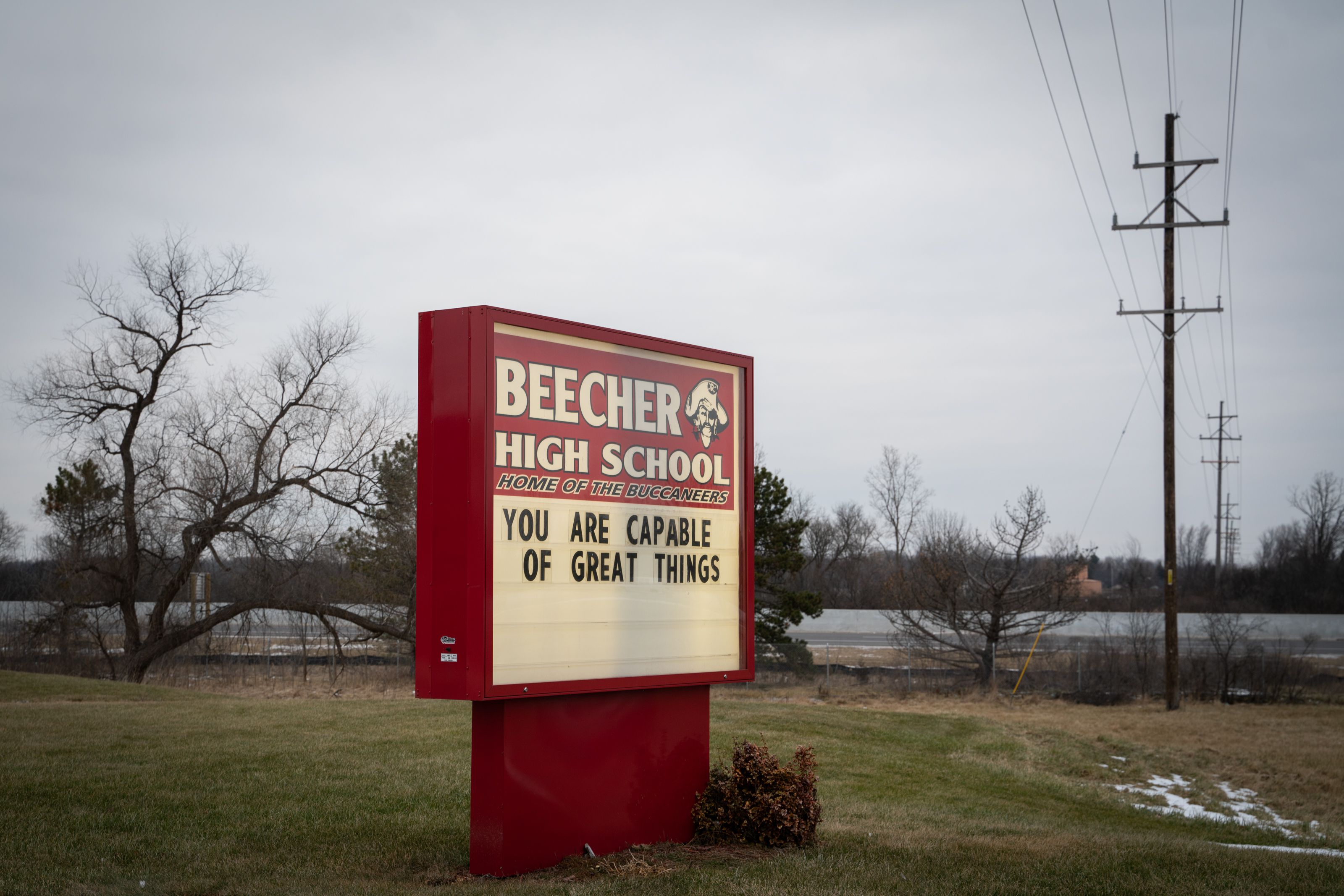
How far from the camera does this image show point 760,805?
7.99 metres

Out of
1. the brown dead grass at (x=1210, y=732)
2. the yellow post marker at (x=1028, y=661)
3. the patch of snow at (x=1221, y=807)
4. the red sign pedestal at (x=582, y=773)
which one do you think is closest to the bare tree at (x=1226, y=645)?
the brown dead grass at (x=1210, y=732)

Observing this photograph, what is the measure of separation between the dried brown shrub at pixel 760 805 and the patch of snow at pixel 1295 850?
3975 mm

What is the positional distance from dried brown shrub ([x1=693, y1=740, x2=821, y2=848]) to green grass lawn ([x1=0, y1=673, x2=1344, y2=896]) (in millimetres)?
274

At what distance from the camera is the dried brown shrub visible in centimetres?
793

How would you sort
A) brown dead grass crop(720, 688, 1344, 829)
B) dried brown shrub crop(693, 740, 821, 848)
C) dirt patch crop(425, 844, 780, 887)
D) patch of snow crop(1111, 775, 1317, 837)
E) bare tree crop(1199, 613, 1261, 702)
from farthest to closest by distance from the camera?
1. bare tree crop(1199, 613, 1261, 702)
2. brown dead grass crop(720, 688, 1344, 829)
3. patch of snow crop(1111, 775, 1317, 837)
4. dried brown shrub crop(693, 740, 821, 848)
5. dirt patch crop(425, 844, 780, 887)

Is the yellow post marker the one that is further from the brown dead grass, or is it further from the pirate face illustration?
the pirate face illustration

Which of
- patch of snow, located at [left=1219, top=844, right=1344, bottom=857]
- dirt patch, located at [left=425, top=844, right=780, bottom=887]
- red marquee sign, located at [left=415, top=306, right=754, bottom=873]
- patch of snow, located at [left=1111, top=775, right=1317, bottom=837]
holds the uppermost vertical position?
red marquee sign, located at [left=415, top=306, right=754, bottom=873]

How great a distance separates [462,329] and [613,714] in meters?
3.01

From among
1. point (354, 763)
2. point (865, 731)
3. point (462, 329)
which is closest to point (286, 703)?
point (354, 763)

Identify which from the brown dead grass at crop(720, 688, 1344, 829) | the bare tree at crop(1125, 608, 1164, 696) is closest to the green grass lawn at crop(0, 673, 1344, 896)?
the brown dead grass at crop(720, 688, 1344, 829)

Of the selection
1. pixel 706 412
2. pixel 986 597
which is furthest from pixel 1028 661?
pixel 706 412

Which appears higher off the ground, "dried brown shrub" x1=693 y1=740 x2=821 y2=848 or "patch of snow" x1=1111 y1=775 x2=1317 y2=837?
"dried brown shrub" x1=693 y1=740 x2=821 y2=848

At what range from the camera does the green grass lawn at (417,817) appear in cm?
686

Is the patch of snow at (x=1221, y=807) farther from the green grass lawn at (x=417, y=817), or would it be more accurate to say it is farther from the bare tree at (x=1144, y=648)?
the bare tree at (x=1144, y=648)
